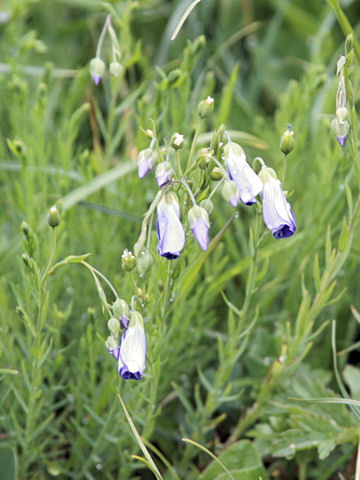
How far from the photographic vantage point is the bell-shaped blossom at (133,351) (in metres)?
0.86

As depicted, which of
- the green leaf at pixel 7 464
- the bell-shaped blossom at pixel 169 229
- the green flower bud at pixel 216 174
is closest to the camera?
the bell-shaped blossom at pixel 169 229

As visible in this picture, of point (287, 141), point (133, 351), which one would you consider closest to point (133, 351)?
point (133, 351)

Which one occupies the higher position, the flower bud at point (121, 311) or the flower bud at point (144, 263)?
the flower bud at point (144, 263)

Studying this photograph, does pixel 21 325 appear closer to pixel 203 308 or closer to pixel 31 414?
pixel 31 414

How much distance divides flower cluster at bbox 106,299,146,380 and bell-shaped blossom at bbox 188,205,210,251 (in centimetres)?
16

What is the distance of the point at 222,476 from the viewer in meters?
1.17

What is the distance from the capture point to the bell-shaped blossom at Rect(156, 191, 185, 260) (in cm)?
83

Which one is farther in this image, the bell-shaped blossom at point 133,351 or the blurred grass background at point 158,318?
the blurred grass background at point 158,318

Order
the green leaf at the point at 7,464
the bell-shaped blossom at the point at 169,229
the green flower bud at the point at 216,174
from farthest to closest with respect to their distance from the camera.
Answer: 1. the green leaf at the point at 7,464
2. the green flower bud at the point at 216,174
3. the bell-shaped blossom at the point at 169,229

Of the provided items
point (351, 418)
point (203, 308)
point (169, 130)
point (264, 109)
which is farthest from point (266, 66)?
point (351, 418)

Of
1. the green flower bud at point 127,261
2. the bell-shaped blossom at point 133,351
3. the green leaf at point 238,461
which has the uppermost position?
the green flower bud at point 127,261

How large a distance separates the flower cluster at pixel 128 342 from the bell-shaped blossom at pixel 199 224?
16cm

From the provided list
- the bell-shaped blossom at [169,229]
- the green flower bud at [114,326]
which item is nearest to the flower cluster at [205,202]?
the bell-shaped blossom at [169,229]

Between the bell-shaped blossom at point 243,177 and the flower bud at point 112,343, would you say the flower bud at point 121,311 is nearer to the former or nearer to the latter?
the flower bud at point 112,343
